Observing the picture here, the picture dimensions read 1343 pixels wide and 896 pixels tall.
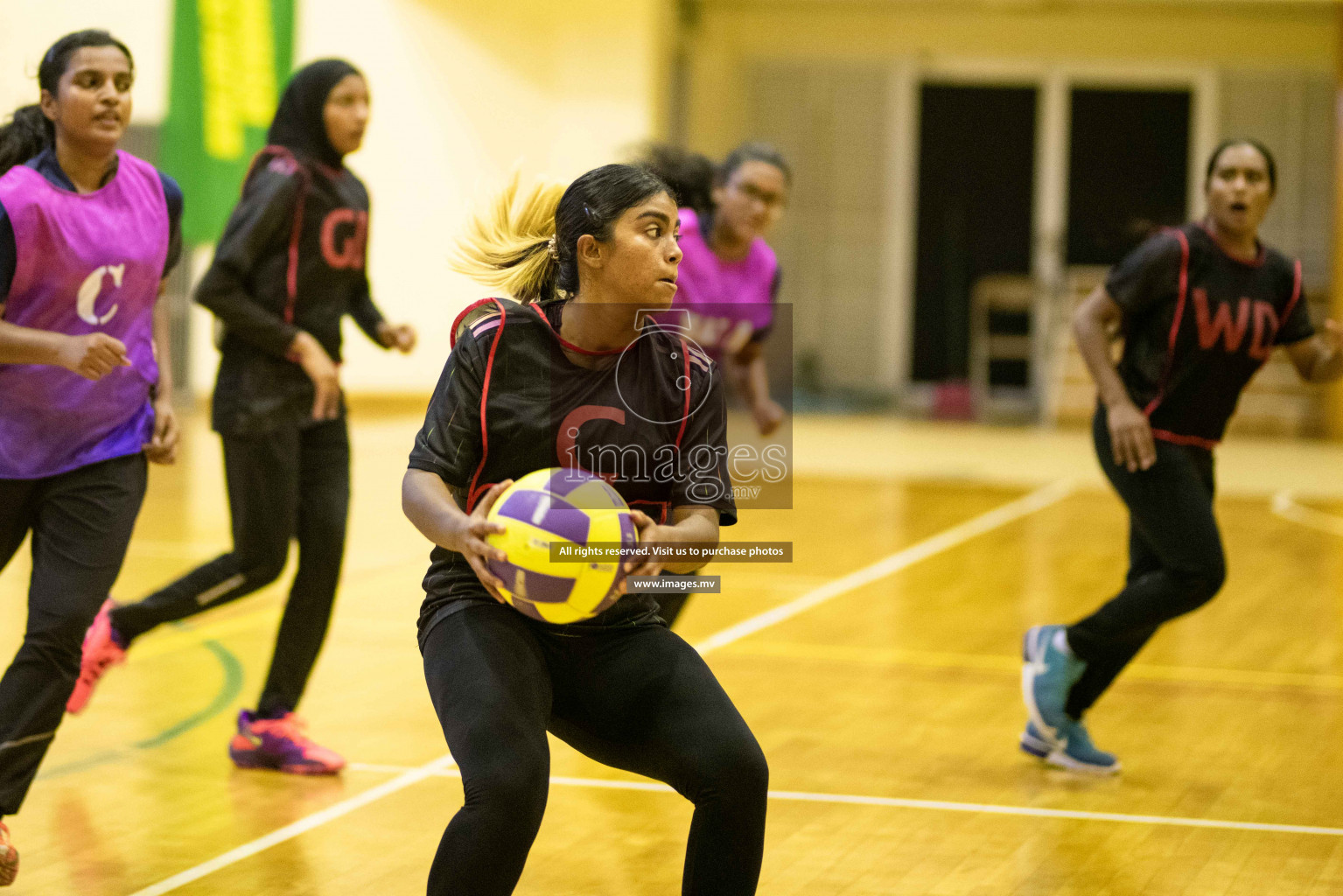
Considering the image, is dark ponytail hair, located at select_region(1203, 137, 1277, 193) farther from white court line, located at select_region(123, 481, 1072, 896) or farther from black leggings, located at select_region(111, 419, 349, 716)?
black leggings, located at select_region(111, 419, 349, 716)

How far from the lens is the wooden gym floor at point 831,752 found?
347 cm

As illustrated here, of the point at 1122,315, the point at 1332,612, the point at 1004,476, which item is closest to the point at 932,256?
the point at 1004,476

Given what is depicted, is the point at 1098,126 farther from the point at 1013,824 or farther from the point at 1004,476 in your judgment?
the point at 1013,824

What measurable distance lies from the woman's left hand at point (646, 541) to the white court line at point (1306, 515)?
8.46 m

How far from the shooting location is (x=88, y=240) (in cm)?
336

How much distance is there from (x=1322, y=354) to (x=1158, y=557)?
739 millimetres

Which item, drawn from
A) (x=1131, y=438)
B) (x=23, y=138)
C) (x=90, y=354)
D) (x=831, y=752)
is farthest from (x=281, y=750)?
(x=1131, y=438)

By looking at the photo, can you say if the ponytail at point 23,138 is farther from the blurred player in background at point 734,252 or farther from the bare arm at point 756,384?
the bare arm at point 756,384

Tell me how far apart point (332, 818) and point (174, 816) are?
0.37 meters

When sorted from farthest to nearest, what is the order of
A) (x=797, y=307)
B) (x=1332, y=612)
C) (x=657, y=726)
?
(x=797, y=307) < (x=1332, y=612) < (x=657, y=726)

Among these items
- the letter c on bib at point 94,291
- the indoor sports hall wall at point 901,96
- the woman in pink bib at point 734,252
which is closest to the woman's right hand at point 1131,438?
the woman in pink bib at point 734,252

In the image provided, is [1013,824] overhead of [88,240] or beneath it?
beneath

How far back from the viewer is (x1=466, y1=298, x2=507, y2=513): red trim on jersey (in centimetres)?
268

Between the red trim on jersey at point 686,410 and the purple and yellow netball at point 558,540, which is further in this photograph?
the red trim on jersey at point 686,410
